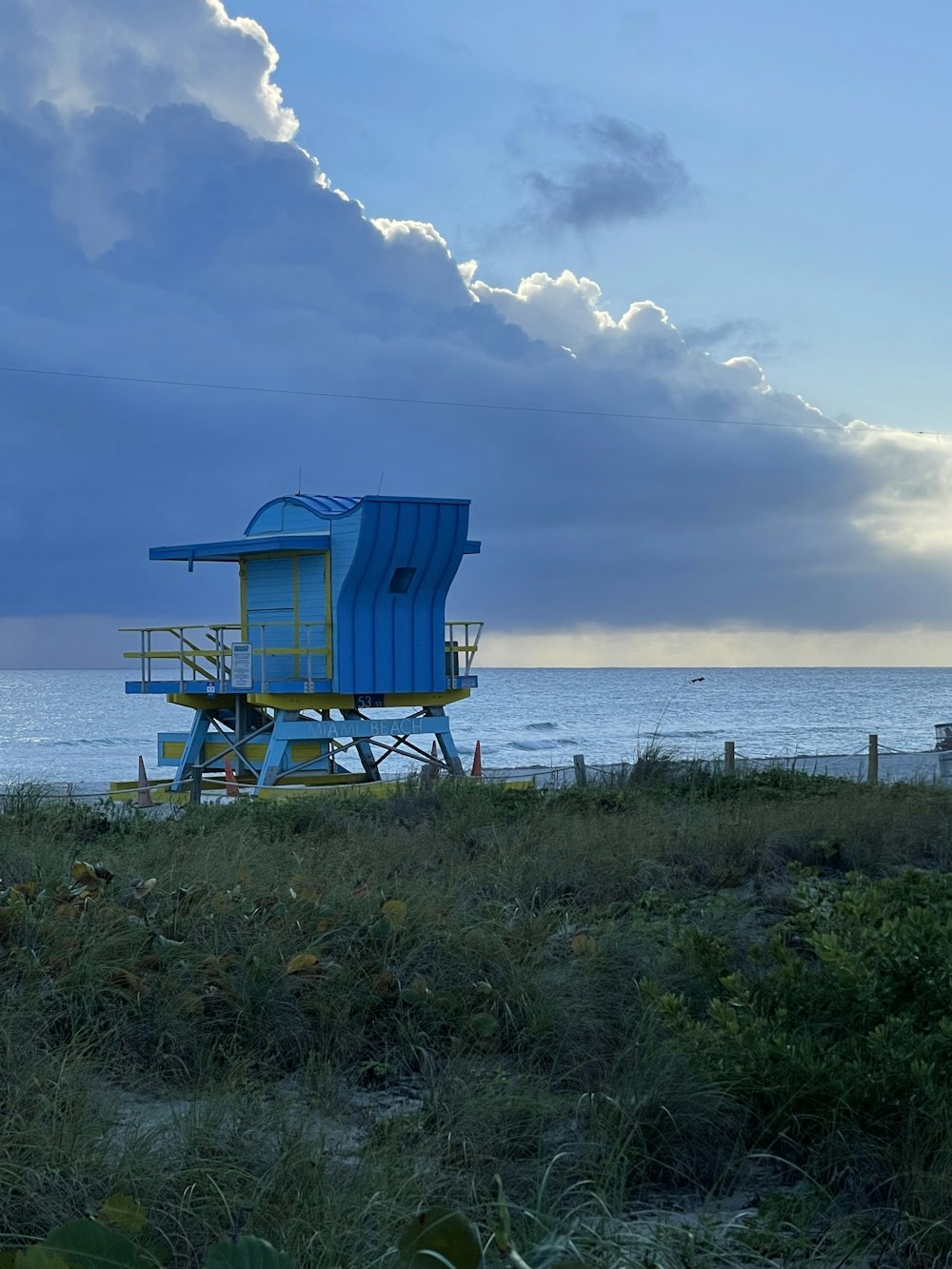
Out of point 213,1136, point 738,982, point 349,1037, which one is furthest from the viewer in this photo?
point 349,1037

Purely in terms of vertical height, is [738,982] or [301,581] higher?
[301,581]

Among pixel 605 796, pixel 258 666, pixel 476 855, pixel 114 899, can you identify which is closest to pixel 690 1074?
pixel 114 899

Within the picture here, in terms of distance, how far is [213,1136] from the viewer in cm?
399

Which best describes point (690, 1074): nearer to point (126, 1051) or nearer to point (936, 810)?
point (126, 1051)

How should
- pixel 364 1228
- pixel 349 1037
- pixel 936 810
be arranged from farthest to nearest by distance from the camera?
pixel 936 810
pixel 349 1037
pixel 364 1228

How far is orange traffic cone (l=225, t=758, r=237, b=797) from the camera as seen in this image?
21994 mm

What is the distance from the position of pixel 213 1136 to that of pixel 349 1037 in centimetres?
142

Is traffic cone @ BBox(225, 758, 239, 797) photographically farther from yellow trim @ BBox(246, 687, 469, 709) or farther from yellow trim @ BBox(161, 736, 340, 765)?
yellow trim @ BBox(246, 687, 469, 709)

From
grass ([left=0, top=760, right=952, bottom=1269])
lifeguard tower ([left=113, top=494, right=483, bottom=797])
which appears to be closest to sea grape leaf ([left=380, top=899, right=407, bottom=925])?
grass ([left=0, top=760, right=952, bottom=1269])

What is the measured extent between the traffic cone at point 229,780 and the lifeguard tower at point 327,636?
0.08 metres

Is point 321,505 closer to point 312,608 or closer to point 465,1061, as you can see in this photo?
point 312,608

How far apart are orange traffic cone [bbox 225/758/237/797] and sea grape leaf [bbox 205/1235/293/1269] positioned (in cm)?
1969

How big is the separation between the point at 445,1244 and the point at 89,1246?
2.44 feet

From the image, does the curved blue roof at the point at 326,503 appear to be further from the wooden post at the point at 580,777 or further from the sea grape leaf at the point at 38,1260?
the sea grape leaf at the point at 38,1260
